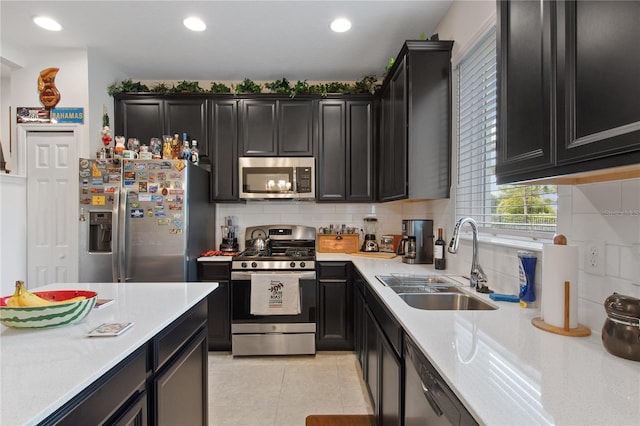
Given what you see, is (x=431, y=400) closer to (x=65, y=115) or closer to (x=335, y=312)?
(x=335, y=312)

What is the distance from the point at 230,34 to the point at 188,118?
1041 mm

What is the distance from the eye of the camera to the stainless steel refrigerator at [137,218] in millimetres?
2723

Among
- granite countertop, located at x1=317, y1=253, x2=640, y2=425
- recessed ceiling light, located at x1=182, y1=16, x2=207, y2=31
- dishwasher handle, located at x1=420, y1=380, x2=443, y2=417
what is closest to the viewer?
granite countertop, located at x1=317, y1=253, x2=640, y2=425

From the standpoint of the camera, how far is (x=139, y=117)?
3.28m

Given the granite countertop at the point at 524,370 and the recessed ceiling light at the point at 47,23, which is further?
the recessed ceiling light at the point at 47,23

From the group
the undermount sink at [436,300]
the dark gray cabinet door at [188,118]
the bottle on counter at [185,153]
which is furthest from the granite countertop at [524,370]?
the dark gray cabinet door at [188,118]

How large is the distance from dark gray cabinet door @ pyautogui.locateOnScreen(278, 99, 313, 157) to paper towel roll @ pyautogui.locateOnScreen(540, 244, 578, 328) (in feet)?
8.34

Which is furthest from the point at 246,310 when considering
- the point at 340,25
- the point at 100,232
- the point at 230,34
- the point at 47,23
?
the point at 47,23

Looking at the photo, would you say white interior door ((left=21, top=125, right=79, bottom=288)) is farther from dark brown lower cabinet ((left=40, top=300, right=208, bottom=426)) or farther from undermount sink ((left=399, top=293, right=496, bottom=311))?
undermount sink ((left=399, top=293, right=496, bottom=311))

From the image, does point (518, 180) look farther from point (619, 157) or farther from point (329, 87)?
point (329, 87)

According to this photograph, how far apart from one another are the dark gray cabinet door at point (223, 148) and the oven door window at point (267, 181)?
0.50 ft

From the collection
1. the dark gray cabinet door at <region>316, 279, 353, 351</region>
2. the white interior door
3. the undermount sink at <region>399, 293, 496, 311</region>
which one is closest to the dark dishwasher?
the undermount sink at <region>399, 293, 496, 311</region>

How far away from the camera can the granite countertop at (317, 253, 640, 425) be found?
2.17 feet

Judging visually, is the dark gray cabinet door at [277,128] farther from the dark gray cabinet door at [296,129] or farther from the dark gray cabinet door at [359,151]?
the dark gray cabinet door at [359,151]
